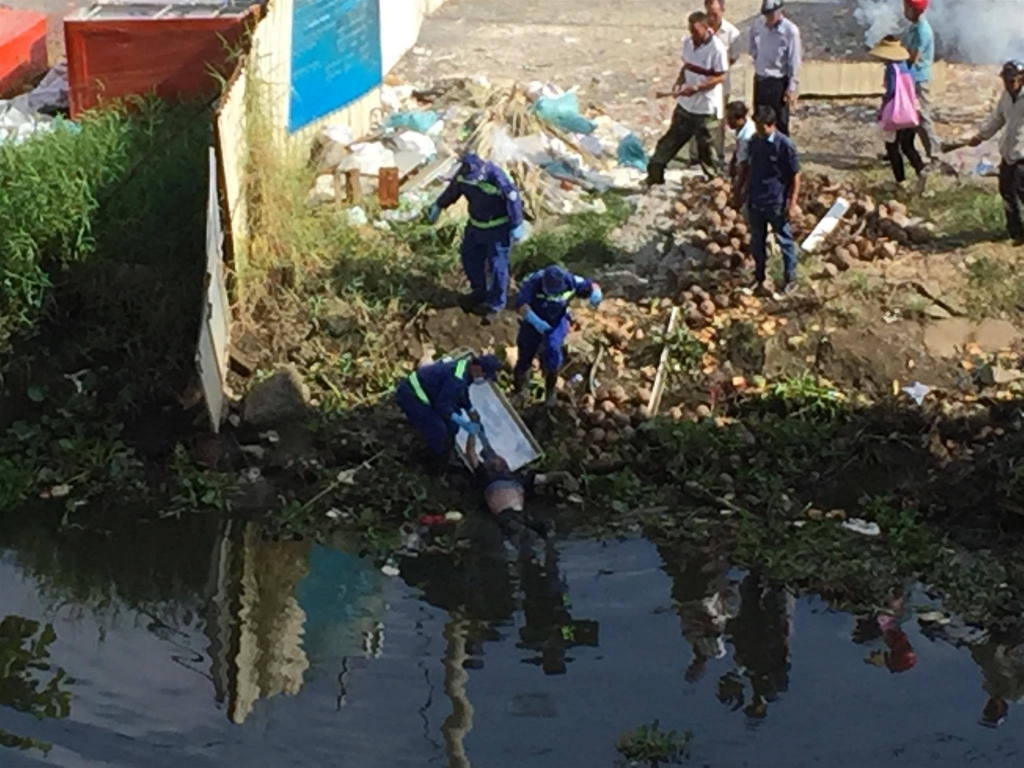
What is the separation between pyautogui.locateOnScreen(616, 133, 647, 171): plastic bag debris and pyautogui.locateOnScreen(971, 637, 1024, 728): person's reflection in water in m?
6.56

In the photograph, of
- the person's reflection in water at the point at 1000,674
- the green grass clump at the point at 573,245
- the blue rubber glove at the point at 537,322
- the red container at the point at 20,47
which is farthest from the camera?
the red container at the point at 20,47

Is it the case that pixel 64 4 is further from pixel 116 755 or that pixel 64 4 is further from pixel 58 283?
pixel 116 755

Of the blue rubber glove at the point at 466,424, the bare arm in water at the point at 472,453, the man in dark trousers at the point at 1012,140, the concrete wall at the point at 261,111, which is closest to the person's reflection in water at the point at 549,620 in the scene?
the bare arm in water at the point at 472,453

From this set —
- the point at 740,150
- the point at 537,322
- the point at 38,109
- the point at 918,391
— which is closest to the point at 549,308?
the point at 537,322

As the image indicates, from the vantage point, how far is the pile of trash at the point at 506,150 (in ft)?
43.7

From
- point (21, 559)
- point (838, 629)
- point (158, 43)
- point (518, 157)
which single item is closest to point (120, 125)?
point (158, 43)

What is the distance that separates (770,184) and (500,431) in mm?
2632

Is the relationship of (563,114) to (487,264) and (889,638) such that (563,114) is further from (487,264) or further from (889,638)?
(889,638)

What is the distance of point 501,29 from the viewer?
1816cm

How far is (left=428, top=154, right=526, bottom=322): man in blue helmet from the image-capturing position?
11.3 metres

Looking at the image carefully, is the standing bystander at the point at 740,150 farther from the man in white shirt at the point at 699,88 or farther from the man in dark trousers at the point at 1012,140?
the man in dark trousers at the point at 1012,140

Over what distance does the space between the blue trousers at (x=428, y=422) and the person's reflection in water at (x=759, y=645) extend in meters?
2.15

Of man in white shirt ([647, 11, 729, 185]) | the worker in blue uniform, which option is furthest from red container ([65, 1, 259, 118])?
the worker in blue uniform

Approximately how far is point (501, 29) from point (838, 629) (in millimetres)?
10831
